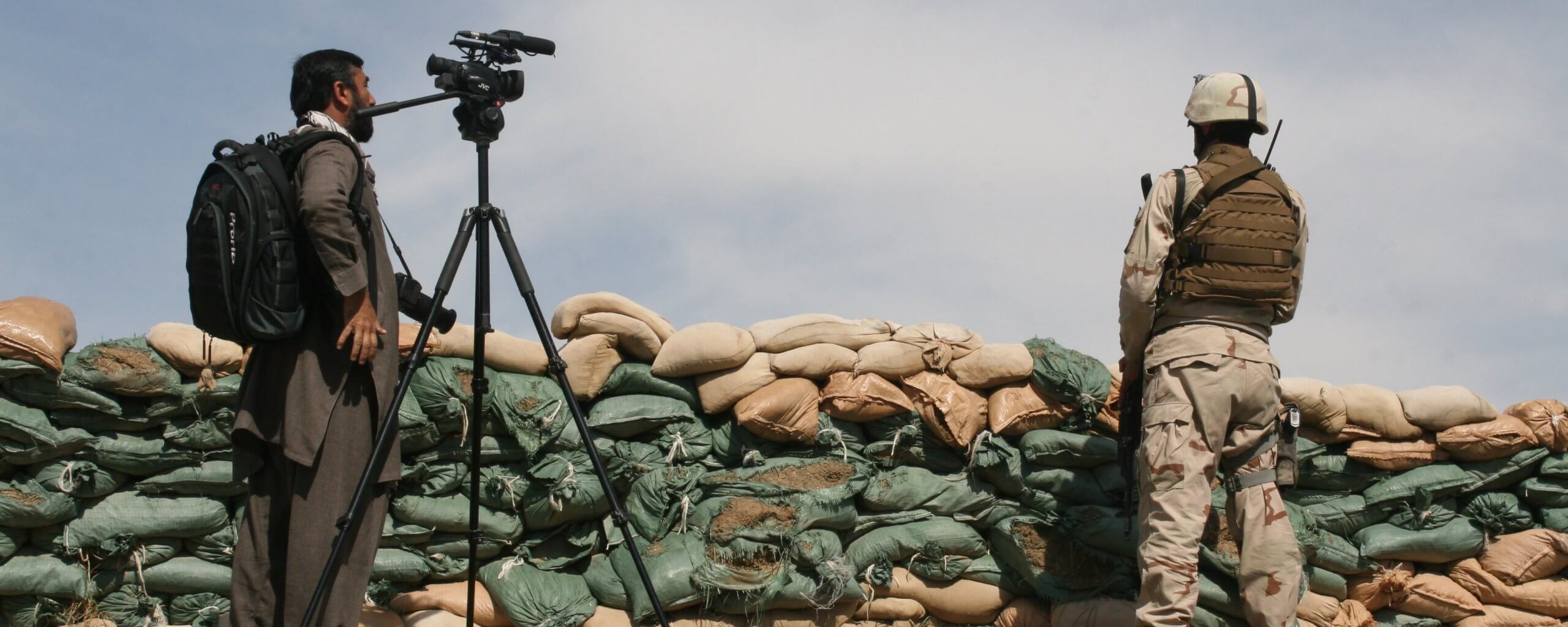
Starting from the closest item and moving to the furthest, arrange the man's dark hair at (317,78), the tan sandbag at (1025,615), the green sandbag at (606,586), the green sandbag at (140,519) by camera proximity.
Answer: the man's dark hair at (317,78) → the green sandbag at (140,519) → the green sandbag at (606,586) → the tan sandbag at (1025,615)

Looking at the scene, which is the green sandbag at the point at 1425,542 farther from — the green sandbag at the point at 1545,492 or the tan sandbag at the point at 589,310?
the tan sandbag at the point at 589,310

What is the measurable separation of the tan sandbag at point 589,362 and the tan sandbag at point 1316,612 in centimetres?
243

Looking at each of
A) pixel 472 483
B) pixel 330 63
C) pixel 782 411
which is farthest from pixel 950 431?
pixel 330 63

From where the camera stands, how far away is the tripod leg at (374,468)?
116 inches

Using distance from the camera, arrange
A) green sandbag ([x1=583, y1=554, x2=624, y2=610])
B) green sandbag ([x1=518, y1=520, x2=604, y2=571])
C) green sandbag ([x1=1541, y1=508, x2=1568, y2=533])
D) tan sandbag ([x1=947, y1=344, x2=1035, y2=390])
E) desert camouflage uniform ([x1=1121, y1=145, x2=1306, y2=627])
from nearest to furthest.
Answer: desert camouflage uniform ([x1=1121, y1=145, x2=1306, y2=627])
green sandbag ([x1=583, y1=554, x2=624, y2=610])
green sandbag ([x1=518, y1=520, x2=604, y2=571])
tan sandbag ([x1=947, y1=344, x2=1035, y2=390])
green sandbag ([x1=1541, y1=508, x2=1568, y2=533])

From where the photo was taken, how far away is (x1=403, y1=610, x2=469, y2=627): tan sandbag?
392 cm

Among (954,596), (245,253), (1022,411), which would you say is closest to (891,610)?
(954,596)

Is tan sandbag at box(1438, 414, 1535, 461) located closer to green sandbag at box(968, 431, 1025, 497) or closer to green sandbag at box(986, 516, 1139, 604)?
green sandbag at box(986, 516, 1139, 604)

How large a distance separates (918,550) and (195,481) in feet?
7.55

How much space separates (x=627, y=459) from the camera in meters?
4.19

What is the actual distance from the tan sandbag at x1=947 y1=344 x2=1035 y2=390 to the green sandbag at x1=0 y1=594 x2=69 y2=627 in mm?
2913

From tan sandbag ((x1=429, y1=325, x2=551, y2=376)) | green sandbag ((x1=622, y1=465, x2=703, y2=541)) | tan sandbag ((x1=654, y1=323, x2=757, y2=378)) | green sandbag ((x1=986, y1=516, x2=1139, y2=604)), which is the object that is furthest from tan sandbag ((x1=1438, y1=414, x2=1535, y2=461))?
tan sandbag ((x1=429, y1=325, x2=551, y2=376))

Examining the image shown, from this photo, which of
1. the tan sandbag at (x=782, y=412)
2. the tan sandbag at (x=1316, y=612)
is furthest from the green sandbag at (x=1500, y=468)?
the tan sandbag at (x=782, y=412)

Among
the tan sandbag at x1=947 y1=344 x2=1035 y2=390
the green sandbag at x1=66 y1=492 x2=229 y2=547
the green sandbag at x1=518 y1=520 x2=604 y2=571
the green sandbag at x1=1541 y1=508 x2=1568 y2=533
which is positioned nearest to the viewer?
the green sandbag at x1=66 y1=492 x2=229 y2=547
